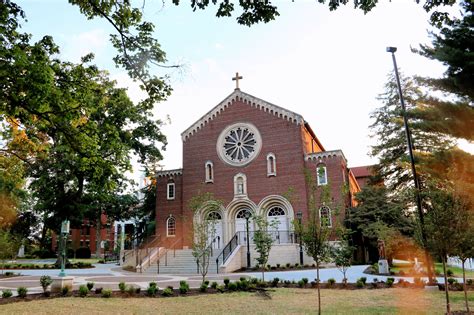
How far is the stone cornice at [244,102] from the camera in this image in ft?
93.1

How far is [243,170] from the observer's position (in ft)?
94.4

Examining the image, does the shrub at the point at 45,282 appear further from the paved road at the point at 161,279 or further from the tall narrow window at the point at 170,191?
the tall narrow window at the point at 170,191

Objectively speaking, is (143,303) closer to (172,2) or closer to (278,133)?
(172,2)

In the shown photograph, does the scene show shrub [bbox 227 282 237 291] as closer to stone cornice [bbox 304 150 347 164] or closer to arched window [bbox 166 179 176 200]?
stone cornice [bbox 304 150 347 164]

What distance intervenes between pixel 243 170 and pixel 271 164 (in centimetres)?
215

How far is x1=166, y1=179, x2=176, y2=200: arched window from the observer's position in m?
31.0

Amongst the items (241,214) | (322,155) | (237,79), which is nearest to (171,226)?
(241,214)

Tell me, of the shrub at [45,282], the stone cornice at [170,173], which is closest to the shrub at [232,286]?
the shrub at [45,282]

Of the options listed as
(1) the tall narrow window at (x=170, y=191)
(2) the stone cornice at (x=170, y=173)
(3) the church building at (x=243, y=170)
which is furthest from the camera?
(2) the stone cornice at (x=170, y=173)

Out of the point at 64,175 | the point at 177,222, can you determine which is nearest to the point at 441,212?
the point at 177,222

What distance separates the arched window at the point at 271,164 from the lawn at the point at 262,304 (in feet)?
52.4

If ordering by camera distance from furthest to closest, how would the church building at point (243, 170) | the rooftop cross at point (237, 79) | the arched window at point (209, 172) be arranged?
the rooftop cross at point (237, 79) < the arched window at point (209, 172) < the church building at point (243, 170)

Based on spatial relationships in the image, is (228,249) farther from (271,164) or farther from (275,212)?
(271,164)

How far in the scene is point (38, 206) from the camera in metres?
29.7
